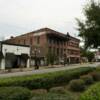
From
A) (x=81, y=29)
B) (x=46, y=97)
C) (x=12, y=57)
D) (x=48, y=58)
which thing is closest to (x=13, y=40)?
(x=48, y=58)

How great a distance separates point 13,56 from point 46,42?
60.7ft

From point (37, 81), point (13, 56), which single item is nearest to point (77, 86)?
point (37, 81)

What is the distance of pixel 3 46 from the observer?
5672 cm

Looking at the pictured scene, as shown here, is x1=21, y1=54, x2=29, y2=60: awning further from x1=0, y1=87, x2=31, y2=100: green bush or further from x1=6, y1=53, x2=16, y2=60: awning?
x1=0, y1=87, x2=31, y2=100: green bush

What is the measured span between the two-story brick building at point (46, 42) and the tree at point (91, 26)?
41.7m

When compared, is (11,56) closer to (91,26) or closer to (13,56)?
(13,56)

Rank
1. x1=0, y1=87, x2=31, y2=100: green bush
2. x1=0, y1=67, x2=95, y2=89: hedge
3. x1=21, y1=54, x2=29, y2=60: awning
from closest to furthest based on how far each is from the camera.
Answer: x1=0, y1=87, x2=31, y2=100: green bush, x1=0, y1=67, x2=95, y2=89: hedge, x1=21, y1=54, x2=29, y2=60: awning

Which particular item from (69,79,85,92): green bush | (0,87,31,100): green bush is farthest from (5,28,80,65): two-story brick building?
(0,87,31,100): green bush

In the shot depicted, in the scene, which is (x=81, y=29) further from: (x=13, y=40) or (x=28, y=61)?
(x=13, y=40)

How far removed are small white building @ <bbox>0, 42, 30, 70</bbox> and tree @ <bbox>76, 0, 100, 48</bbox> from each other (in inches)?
1252

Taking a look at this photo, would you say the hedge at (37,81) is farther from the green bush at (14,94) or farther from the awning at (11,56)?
the awning at (11,56)

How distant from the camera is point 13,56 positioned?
59906 millimetres

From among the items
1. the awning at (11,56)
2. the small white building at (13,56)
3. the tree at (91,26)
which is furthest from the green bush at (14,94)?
the awning at (11,56)

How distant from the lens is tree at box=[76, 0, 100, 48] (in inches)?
982
